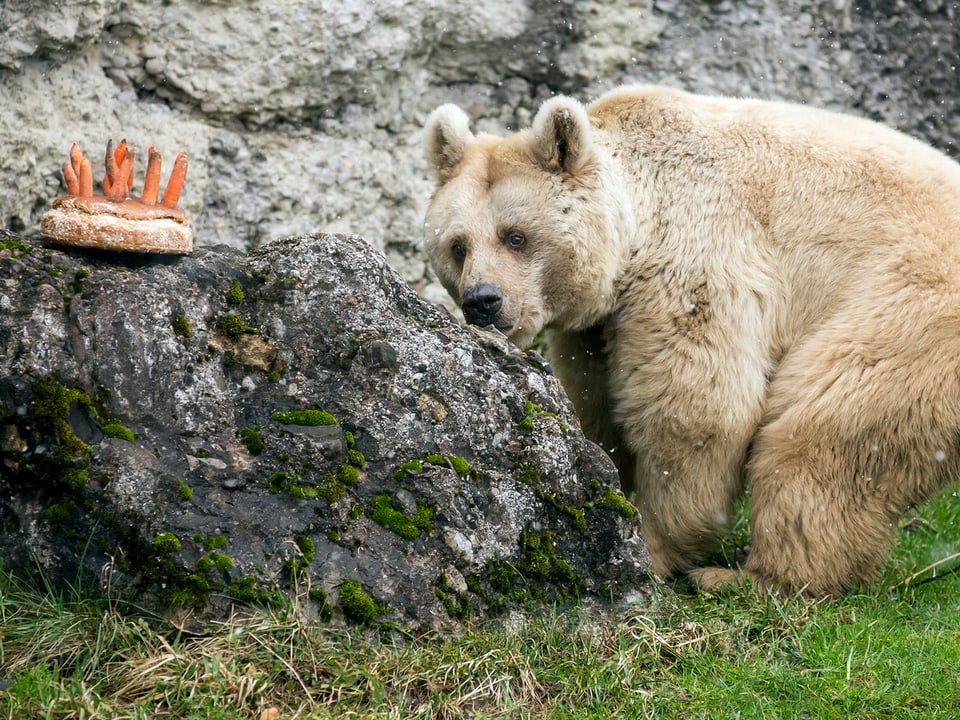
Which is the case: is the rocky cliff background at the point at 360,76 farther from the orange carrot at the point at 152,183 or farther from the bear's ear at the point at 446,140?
the orange carrot at the point at 152,183

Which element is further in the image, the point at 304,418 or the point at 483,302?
the point at 483,302

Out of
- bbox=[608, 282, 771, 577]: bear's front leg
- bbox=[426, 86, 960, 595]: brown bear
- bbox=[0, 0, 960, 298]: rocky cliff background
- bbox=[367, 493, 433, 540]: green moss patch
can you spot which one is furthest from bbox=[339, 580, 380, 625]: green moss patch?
bbox=[0, 0, 960, 298]: rocky cliff background

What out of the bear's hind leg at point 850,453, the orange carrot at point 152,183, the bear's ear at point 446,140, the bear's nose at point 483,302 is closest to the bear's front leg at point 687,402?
the bear's hind leg at point 850,453

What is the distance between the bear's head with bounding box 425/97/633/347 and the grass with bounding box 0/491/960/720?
1.70m

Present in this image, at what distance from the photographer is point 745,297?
554cm

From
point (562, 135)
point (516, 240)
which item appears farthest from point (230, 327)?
point (562, 135)

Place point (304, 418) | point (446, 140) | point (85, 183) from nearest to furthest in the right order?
1. point (304, 418)
2. point (85, 183)
3. point (446, 140)

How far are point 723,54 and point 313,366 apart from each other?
5891 mm

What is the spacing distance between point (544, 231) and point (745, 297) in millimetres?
1124

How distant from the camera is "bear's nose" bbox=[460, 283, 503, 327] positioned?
547 centimetres

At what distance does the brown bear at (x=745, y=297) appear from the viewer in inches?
207

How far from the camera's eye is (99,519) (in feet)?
12.4

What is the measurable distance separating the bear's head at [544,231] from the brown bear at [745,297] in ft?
0.04

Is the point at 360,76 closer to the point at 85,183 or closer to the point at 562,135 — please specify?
the point at 562,135
